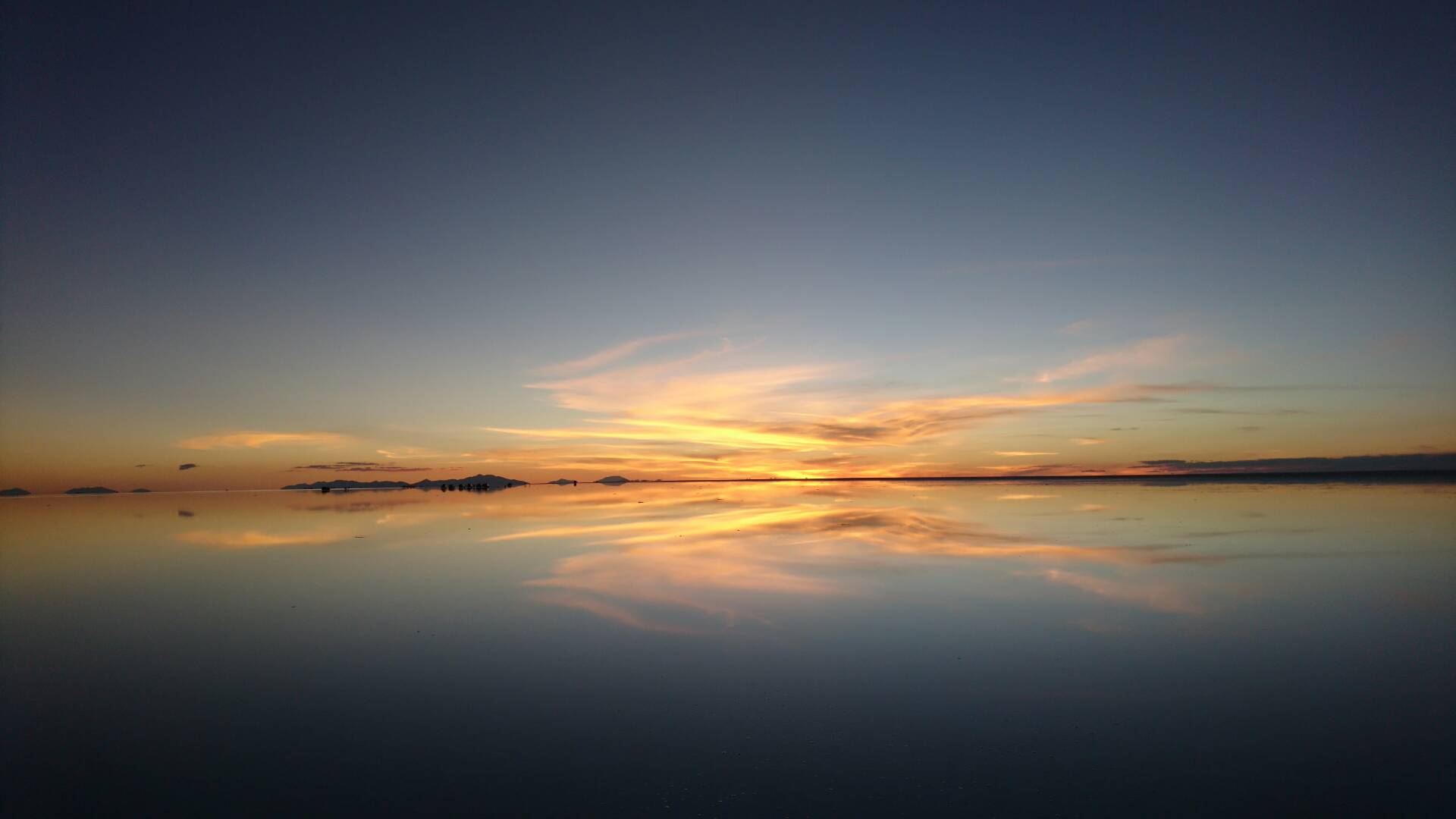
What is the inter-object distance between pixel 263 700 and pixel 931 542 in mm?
25124

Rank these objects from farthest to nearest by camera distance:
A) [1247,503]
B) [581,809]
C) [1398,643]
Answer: [1247,503] → [1398,643] → [581,809]

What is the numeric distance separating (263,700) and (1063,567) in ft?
70.5

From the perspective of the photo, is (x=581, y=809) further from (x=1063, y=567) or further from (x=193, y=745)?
(x=1063, y=567)

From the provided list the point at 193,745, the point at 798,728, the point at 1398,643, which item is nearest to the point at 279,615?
the point at 193,745

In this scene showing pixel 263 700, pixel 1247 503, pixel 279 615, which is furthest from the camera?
pixel 1247 503

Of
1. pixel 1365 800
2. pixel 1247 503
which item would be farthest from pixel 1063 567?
pixel 1247 503

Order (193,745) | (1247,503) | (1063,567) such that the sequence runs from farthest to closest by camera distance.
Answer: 1. (1247,503)
2. (1063,567)
3. (193,745)

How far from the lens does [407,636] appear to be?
50.9 ft

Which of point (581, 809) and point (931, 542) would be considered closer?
point (581, 809)

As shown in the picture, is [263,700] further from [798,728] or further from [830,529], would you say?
[830,529]

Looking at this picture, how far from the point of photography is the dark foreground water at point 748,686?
26.3 feet

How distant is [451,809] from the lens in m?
7.63

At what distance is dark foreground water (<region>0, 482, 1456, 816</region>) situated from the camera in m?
8.02

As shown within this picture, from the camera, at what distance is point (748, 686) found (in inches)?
453
